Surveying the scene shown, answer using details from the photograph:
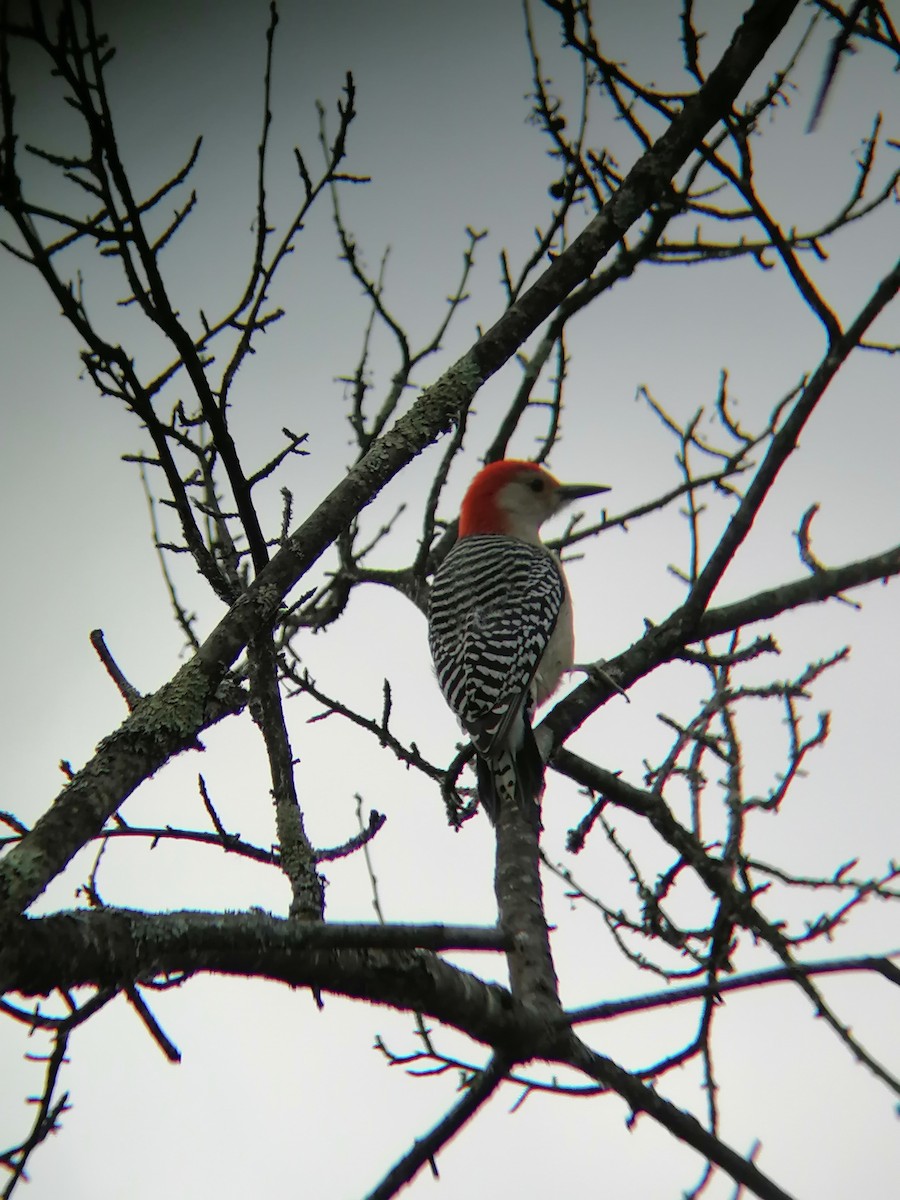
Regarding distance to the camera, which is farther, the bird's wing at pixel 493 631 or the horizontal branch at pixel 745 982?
the bird's wing at pixel 493 631

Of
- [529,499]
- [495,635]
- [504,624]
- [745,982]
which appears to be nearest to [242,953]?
[745,982]

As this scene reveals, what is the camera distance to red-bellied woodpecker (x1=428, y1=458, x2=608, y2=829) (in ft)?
14.6

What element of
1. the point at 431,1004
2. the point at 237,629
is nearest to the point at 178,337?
the point at 237,629

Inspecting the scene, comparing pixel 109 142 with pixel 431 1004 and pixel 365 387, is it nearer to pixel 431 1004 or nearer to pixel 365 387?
pixel 431 1004

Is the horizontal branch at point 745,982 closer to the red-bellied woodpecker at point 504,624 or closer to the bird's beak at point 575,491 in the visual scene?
the red-bellied woodpecker at point 504,624

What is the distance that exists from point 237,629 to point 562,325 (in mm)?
3207

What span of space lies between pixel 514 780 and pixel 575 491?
151 inches

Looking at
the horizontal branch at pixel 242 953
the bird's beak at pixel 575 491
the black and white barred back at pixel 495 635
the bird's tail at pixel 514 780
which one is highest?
the bird's beak at pixel 575 491

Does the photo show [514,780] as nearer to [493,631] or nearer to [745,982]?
[493,631]

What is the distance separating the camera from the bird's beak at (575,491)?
25.3 feet

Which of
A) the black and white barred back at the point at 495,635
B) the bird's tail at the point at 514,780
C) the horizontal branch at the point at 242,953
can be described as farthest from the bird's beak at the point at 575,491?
the horizontal branch at the point at 242,953

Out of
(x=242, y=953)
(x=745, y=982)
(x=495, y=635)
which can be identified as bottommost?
(x=242, y=953)

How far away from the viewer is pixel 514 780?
13.9ft

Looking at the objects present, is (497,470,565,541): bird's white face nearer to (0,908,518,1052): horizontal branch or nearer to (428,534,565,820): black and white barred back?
(428,534,565,820): black and white barred back
